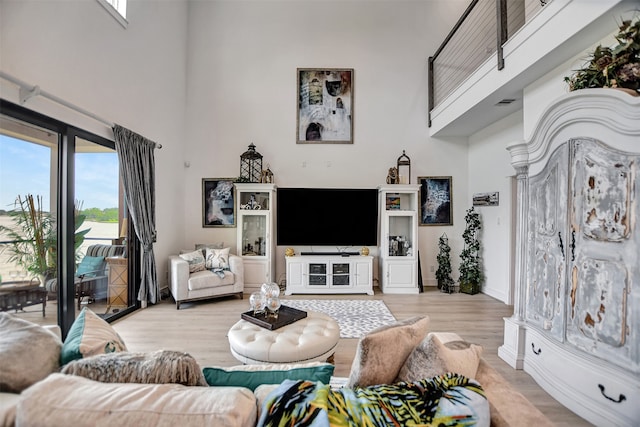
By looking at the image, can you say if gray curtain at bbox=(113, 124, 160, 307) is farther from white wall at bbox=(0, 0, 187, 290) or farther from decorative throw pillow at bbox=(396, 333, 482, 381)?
decorative throw pillow at bbox=(396, 333, 482, 381)

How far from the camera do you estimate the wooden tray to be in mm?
2183

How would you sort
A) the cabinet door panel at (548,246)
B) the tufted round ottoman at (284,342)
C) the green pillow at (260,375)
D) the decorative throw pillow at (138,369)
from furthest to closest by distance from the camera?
1. the cabinet door panel at (548,246)
2. the tufted round ottoman at (284,342)
3. the green pillow at (260,375)
4. the decorative throw pillow at (138,369)

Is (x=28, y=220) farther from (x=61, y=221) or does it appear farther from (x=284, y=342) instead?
(x=284, y=342)

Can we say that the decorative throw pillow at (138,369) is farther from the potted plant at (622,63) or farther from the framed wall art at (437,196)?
the framed wall art at (437,196)

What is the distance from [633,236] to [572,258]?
1.27 ft

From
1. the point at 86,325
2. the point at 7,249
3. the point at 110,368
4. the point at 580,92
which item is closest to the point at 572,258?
the point at 580,92

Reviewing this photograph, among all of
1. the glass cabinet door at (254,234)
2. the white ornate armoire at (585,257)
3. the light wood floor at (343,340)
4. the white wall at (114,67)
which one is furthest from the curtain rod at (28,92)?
the white ornate armoire at (585,257)

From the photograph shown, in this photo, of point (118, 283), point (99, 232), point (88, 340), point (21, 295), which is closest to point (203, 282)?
point (118, 283)

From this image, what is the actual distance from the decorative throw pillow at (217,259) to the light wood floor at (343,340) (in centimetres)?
52

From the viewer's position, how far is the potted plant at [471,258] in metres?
4.71

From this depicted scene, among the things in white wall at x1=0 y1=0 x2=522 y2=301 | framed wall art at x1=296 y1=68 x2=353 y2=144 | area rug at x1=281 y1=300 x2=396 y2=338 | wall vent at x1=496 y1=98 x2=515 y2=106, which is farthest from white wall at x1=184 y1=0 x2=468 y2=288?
wall vent at x1=496 y1=98 x2=515 y2=106

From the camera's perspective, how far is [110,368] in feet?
2.89

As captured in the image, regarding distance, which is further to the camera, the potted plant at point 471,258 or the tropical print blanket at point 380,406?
the potted plant at point 471,258

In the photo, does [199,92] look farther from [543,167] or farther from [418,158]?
[543,167]
